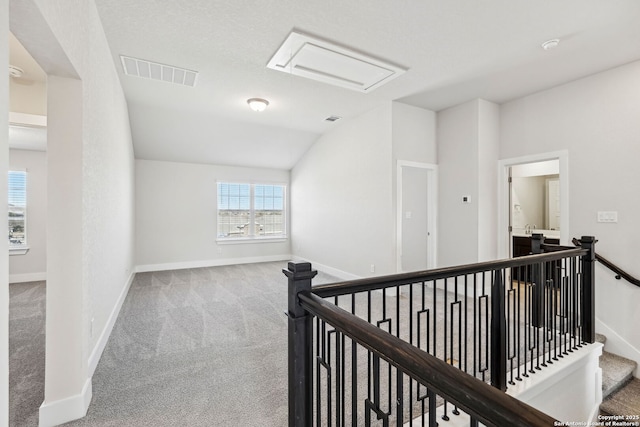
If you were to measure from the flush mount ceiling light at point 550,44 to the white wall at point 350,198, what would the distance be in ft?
6.35

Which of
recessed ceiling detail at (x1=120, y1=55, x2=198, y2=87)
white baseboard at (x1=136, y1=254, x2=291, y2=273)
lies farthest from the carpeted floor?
recessed ceiling detail at (x1=120, y1=55, x2=198, y2=87)

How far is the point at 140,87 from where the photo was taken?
3.91 meters

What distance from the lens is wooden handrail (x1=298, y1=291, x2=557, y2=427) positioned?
54 centimetres

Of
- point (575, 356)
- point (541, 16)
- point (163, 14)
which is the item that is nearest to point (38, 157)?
point (163, 14)

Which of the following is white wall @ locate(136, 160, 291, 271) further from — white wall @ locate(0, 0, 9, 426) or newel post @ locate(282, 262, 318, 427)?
newel post @ locate(282, 262, 318, 427)

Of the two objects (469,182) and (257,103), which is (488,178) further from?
(257,103)

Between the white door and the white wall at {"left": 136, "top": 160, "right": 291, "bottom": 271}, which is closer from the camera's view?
the white door

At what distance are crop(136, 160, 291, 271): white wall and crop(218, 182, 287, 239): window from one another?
0.67 ft

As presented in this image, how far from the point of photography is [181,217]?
6.43 metres

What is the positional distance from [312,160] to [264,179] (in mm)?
1577

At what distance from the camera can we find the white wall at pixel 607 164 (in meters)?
3.11

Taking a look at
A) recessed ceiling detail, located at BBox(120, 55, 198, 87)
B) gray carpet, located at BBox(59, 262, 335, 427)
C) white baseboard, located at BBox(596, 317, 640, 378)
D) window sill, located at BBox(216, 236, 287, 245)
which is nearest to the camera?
gray carpet, located at BBox(59, 262, 335, 427)

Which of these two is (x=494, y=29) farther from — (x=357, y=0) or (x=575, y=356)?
(x=575, y=356)

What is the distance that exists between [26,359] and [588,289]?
16.9 ft
